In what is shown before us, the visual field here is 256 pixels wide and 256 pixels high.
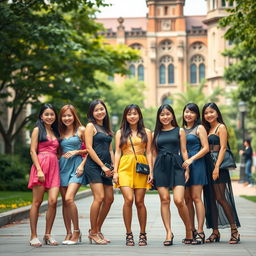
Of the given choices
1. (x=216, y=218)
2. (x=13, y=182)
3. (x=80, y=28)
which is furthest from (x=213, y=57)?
(x=216, y=218)

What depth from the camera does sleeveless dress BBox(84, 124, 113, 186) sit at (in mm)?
9781

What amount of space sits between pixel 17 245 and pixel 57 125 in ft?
5.11

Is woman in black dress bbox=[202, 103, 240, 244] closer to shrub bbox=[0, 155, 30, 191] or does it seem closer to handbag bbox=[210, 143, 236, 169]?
handbag bbox=[210, 143, 236, 169]

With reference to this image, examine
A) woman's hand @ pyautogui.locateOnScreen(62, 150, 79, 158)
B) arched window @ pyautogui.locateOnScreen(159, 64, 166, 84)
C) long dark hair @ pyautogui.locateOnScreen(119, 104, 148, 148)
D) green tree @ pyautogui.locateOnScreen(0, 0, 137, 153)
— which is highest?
arched window @ pyautogui.locateOnScreen(159, 64, 166, 84)

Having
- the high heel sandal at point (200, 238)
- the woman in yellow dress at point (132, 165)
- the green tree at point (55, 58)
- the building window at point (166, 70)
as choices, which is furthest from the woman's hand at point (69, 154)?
the building window at point (166, 70)

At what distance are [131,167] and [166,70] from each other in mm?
96499

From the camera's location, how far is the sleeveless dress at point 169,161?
970cm

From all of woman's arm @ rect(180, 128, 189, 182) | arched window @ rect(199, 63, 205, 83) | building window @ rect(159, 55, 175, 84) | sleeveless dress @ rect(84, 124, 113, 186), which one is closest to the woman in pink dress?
sleeveless dress @ rect(84, 124, 113, 186)

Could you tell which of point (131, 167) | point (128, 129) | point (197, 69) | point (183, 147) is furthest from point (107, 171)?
point (197, 69)

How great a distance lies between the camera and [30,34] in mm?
22969

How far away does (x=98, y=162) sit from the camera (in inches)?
382

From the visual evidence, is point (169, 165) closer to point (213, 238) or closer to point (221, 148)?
point (221, 148)

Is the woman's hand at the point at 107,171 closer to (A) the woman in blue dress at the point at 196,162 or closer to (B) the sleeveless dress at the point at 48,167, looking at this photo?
(B) the sleeveless dress at the point at 48,167

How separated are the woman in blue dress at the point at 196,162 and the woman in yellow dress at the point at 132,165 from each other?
55 centimetres
